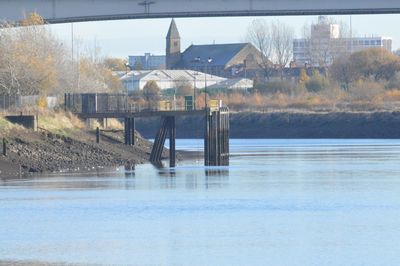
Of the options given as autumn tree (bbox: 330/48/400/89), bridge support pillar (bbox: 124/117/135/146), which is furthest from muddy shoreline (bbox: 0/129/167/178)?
autumn tree (bbox: 330/48/400/89)

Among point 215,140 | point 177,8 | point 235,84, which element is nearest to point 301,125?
point 177,8

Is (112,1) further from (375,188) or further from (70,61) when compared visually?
(375,188)

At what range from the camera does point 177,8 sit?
92375 millimetres

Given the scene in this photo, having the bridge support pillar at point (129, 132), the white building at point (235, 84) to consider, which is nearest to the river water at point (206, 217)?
the bridge support pillar at point (129, 132)

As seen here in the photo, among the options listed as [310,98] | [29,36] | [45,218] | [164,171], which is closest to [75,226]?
[45,218]

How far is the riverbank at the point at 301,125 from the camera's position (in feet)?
438

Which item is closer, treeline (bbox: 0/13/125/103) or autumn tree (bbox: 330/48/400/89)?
treeline (bbox: 0/13/125/103)

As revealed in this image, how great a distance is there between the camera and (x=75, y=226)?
160 ft

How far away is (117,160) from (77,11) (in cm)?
1480

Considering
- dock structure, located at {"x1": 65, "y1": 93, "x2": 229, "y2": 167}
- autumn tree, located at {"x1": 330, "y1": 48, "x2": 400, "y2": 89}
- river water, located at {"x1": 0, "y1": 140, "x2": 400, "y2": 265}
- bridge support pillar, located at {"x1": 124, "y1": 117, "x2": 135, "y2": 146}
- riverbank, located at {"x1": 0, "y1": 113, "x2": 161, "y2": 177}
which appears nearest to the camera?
river water, located at {"x1": 0, "y1": 140, "x2": 400, "y2": 265}

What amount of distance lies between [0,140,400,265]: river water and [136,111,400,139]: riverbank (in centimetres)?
5626

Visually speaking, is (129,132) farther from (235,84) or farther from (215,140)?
(235,84)

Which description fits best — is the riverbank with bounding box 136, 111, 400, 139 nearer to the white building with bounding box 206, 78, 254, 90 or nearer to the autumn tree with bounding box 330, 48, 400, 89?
the autumn tree with bounding box 330, 48, 400, 89

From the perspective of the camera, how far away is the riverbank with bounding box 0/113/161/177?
71750 mm
